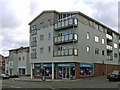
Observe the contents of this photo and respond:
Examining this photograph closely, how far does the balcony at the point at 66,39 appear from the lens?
88.3ft

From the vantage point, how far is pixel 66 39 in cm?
2789

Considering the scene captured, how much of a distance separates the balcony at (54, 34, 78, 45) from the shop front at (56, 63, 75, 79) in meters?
3.81

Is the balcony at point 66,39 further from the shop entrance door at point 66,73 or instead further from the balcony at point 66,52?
the shop entrance door at point 66,73

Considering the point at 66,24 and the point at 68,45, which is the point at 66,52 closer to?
the point at 68,45

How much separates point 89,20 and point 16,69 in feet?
101

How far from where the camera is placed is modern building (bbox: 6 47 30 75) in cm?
4832

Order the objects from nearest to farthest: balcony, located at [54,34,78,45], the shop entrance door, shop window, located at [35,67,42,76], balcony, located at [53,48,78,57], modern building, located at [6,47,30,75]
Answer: balcony, located at [53,48,78,57] < balcony, located at [54,34,78,45] < the shop entrance door < shop window, located at [35,67,42,76] < modern building, located at [6,47,30,75]

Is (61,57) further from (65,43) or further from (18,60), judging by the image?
(18,60)

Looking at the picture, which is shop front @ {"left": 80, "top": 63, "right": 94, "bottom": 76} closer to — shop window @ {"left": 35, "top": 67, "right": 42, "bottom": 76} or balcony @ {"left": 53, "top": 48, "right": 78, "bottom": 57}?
balcony @ {"left": 53, "top": 48, "right": 78, "bottom": 57}

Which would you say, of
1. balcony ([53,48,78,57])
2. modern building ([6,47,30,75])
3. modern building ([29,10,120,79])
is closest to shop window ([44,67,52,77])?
modern building ([29,10,120,79])

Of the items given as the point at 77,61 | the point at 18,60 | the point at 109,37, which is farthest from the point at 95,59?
the point at 18,60

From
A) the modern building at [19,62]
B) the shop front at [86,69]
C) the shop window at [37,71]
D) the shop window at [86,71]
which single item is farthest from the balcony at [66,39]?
the modern building at [19,62]

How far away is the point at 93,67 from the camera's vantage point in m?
30.9

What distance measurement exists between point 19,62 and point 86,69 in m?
27.3
